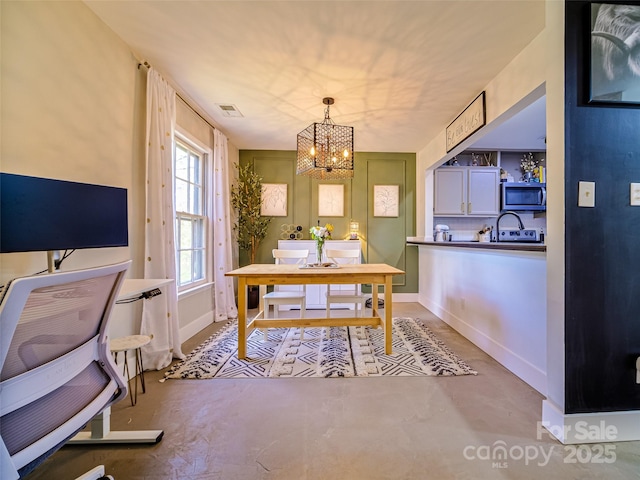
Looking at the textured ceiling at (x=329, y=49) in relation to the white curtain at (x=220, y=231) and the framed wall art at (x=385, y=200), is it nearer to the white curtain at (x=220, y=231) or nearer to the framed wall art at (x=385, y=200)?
the white curtain at (x=220, y=231)

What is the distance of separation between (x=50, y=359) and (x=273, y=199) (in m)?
3.94

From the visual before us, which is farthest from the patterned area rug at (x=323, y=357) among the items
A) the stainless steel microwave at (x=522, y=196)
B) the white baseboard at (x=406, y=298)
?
the stainless steel microwave at (x=522, y=196)

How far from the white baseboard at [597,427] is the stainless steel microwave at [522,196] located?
3.59 meters

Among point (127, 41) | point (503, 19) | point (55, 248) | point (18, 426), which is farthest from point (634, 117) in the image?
point (127, 41)

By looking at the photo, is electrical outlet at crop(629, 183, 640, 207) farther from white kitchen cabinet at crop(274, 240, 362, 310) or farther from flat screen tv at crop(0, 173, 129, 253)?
white kitchen cabinet at crop(274, 240, 362, 310)

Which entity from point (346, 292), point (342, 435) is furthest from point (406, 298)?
point (342, 435)

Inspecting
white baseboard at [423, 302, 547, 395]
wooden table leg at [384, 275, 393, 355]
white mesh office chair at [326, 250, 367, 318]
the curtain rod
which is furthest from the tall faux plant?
white baseboard at [423, 302, 547, 395]

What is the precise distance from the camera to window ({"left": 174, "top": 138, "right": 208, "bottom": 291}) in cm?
308

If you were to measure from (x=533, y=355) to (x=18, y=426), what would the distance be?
2.78 meters

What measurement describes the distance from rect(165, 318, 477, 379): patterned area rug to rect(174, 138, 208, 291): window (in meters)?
0.86

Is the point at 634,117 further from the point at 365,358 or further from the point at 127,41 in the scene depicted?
Result: the point at 127,41

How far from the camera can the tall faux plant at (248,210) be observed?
435cm

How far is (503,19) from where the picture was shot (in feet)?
5.94

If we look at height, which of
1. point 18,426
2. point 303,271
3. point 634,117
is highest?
point 634,117
